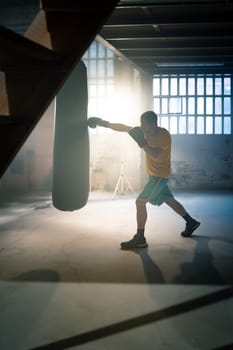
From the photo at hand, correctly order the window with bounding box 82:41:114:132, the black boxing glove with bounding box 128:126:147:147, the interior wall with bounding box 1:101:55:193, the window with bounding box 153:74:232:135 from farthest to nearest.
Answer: the window with bounding box 82:41:114:132
the window with bounding box 153:74:232:135
the interior wall with bounding box 1:101:55:193
the black boxing glove with bounding box 128:126:147:147

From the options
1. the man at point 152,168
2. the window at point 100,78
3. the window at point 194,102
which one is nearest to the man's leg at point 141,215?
the man at point 152,168

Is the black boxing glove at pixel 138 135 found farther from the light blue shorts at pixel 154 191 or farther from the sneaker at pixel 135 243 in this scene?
the sneaker at pixel 135 243

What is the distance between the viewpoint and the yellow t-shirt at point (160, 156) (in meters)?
4.66

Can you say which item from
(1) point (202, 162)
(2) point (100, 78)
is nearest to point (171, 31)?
(2) point (100, 78)

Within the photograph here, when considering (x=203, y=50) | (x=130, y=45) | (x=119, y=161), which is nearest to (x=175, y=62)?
(x=203, y=50)

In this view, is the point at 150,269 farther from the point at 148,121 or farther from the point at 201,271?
the point at 148,121

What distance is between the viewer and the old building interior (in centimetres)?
138

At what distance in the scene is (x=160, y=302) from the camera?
295 centimetres

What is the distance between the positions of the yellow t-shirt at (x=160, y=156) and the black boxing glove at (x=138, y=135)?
1.02 feet

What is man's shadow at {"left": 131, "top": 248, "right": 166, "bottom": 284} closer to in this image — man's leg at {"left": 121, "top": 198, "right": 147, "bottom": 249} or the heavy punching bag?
man's leg at {"left": 121, "top": 198, "right": 147, "bottom": 249}

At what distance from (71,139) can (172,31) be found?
5.14m

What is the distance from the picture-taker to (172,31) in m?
6.64

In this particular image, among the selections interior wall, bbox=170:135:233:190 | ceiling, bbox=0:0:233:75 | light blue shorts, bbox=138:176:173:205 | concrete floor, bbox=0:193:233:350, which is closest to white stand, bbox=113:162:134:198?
interior wall, bbox=170:135:233:190

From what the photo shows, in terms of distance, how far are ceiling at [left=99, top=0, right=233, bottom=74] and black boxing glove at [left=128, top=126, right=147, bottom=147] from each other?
197 cm
